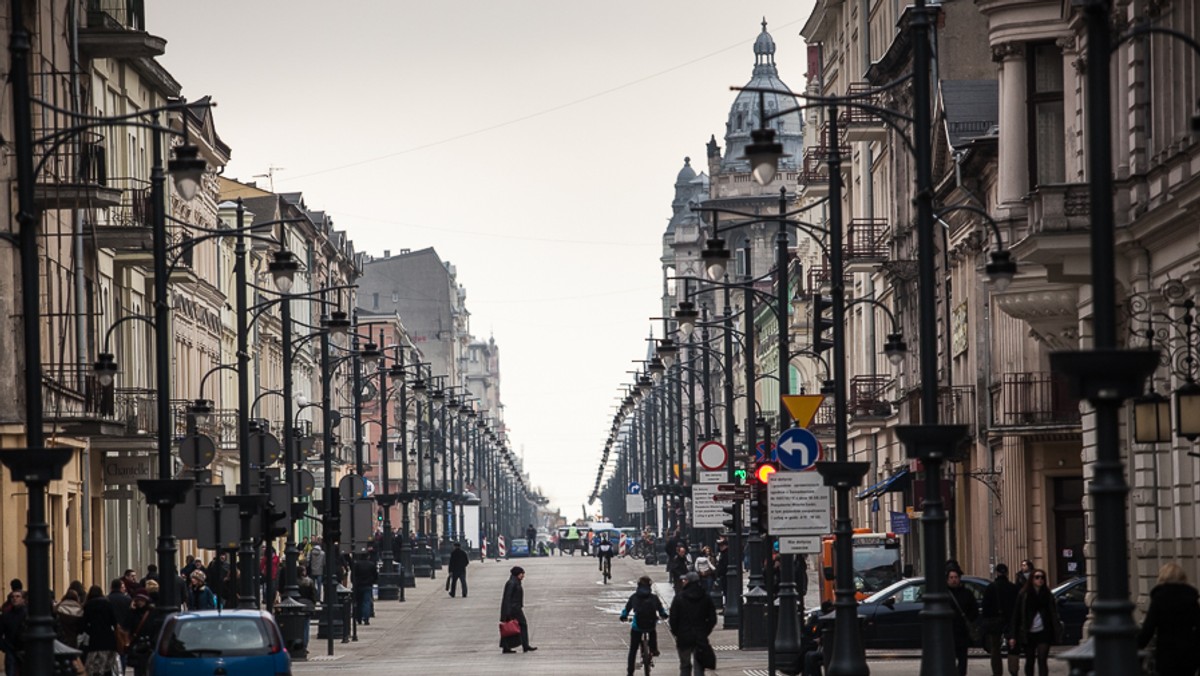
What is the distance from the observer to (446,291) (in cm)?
18900

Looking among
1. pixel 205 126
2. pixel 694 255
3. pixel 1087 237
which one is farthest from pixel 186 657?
pixel 694 255

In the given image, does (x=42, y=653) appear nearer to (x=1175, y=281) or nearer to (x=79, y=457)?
(x=1175, y=281)

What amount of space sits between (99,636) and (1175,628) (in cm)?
1539

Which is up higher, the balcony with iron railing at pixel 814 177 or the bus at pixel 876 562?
the balcony with iron railing at pixel 814 177

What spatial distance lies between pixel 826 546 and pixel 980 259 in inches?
261

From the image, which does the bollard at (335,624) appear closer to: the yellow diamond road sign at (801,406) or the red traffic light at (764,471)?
the red traffic light at (764,471)

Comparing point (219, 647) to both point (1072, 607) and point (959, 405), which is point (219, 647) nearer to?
point (1072, 607)

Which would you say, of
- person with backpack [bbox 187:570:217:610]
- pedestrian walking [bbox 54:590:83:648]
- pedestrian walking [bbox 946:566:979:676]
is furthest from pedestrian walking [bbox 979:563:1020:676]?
pedestrian walking [bbox 54:590:83:648]

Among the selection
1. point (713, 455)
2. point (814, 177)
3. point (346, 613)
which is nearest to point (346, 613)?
point (346, 613)

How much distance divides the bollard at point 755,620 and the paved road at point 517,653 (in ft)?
1.88

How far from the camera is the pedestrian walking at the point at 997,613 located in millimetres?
31719

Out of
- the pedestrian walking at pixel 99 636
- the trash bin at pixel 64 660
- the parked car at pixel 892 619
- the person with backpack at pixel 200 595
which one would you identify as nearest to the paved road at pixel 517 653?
the parked car at pixel 892 619

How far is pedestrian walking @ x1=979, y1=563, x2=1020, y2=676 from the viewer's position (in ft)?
104

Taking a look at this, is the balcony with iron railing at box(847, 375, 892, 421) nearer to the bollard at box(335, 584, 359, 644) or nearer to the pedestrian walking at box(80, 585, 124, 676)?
the bollard at box(335, 584, 359, 644)
